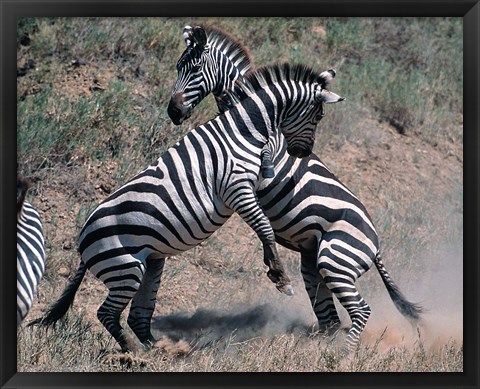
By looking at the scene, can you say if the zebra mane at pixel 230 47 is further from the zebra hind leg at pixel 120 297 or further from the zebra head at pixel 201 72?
the zebra hind leg at pixel 120 297

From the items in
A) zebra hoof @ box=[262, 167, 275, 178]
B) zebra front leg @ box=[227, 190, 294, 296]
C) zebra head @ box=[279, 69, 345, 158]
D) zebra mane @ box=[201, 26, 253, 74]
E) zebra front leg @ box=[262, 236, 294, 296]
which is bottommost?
zebra front leg @ box=[262, 236, 294, 296]

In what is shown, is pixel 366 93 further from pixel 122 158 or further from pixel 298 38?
pixel 122 158

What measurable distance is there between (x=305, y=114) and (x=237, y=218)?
2574 millimetres

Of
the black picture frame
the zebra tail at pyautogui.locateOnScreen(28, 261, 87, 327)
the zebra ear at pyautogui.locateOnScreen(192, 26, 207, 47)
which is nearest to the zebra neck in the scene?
the zebra ear at pyautogui.locateOnScreen(192, 26, 207, 47)

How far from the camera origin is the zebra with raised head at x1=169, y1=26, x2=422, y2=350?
7.90m

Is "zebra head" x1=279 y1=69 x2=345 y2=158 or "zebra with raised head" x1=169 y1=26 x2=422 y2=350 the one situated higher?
"zebra head" x1=279 y1=69 x2=345 y2=158

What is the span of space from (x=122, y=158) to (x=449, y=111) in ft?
14.4

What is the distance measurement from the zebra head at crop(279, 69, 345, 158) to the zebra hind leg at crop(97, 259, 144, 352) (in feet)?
5.20

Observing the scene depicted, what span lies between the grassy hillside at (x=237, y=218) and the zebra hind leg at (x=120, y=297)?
0.56ft

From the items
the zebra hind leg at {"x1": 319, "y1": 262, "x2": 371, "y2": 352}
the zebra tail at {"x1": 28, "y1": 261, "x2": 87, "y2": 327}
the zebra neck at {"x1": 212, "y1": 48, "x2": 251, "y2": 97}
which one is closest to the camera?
the zebra tail at {"x1": 28, "y1": 261, "x2": 87, "y2": 327}

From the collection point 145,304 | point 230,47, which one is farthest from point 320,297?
point 230,47

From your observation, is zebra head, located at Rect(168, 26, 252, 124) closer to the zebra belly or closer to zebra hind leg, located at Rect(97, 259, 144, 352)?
the zebra belly

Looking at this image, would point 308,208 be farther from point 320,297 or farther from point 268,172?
point 320,297
